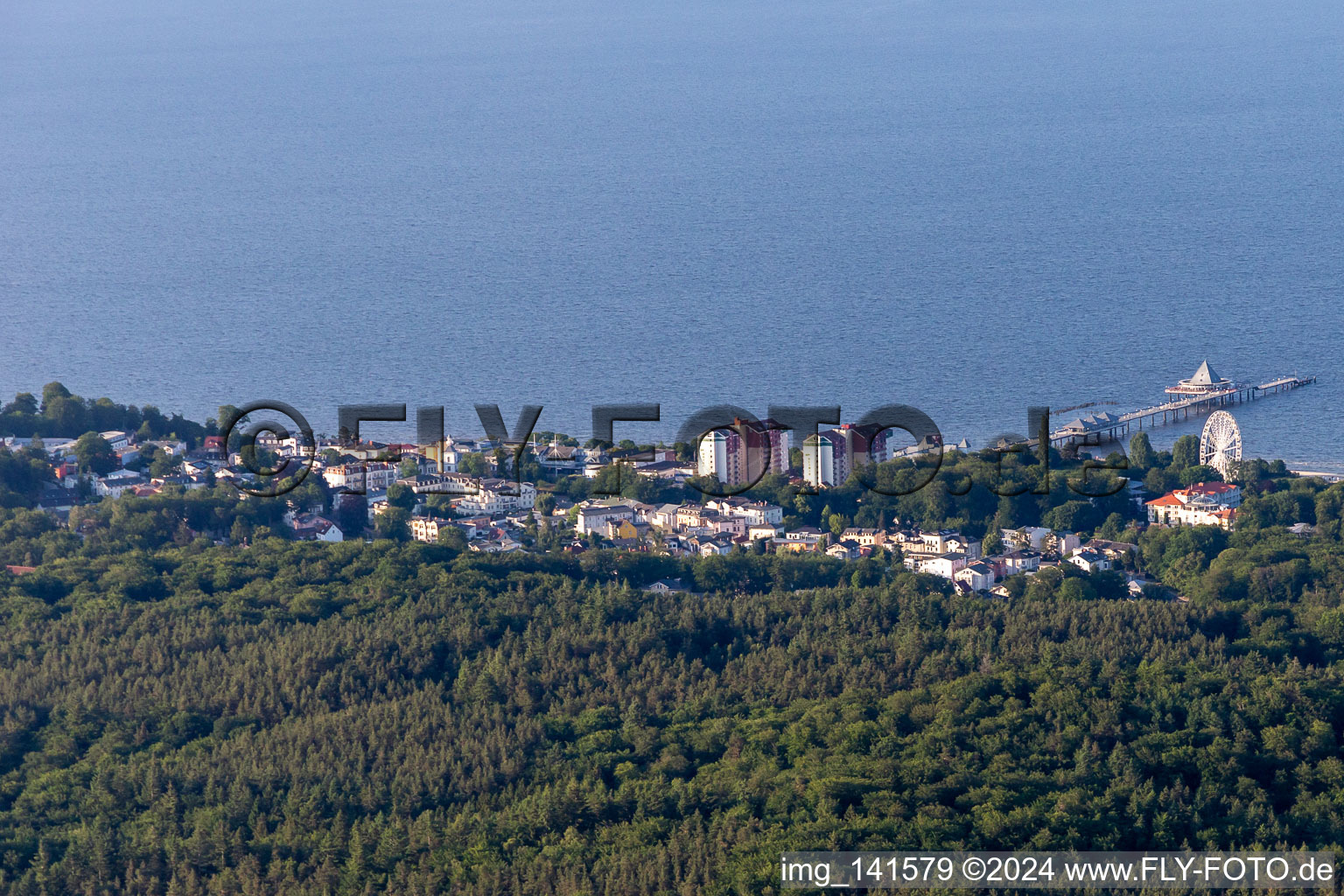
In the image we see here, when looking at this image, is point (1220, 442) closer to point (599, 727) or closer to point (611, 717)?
point (611, 717)

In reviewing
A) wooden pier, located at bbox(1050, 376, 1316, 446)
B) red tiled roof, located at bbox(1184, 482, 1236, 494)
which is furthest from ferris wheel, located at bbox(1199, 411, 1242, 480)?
red tiled roof, located at bbox(1184, 482, 1236, 494)

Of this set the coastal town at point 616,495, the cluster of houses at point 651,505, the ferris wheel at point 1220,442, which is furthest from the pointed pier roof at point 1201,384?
the cluster of houses at point 651,505

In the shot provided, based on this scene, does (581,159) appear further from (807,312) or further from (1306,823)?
(1306,823)

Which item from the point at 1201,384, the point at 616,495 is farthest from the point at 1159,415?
the point at 616,495

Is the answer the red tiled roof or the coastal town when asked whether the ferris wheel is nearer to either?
the coastal town

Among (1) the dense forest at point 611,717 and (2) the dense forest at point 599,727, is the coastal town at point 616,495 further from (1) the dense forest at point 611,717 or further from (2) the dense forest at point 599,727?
(2) the dense forest at point 599,727

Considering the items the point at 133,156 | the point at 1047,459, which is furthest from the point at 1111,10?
the point at 1047,459
